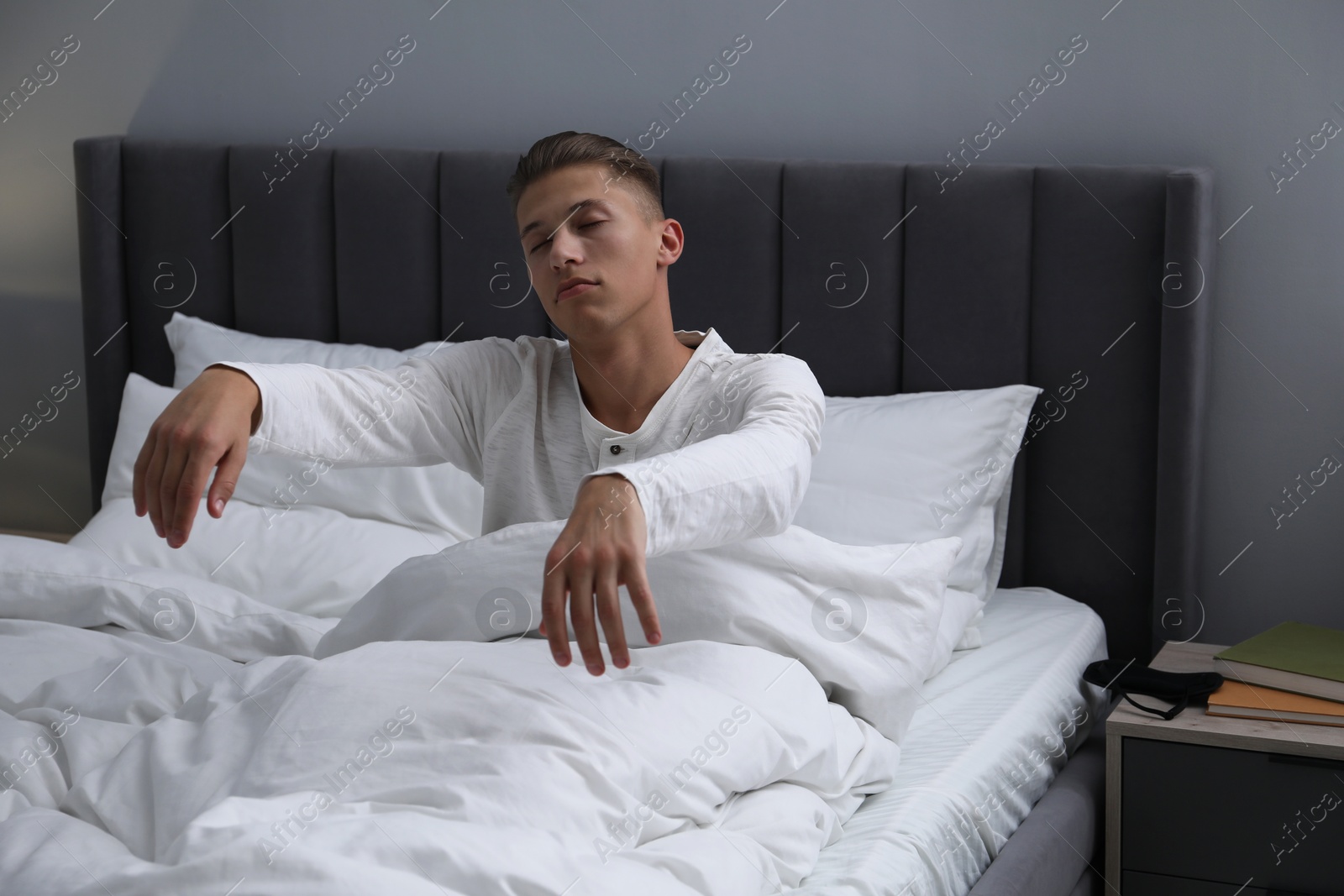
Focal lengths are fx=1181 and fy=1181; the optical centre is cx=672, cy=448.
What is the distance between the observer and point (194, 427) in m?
1.04

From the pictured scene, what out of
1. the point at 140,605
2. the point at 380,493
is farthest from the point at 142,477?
the point at 380,493

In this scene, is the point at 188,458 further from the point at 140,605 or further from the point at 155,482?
the point at 140,605

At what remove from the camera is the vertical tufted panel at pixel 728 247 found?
2084 millimetres

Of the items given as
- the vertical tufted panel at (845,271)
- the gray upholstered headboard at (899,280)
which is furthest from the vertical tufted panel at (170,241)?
the vertical tufted panel at (845,271)

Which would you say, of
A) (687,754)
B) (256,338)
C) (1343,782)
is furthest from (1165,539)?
(256,338)

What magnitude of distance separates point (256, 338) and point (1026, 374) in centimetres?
147

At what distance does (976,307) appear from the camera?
1965mm

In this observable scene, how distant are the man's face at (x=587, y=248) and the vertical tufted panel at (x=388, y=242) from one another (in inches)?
39.2

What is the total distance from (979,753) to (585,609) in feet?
2.19

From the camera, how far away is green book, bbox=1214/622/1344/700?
1.54 metres

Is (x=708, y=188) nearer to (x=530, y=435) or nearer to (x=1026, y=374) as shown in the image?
(x=1026, y=374)

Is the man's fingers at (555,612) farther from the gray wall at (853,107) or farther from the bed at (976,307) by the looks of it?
the gray wall at (853,107)

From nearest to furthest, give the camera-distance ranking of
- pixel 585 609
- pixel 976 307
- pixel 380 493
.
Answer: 1. pixel 585 609
2. pixel 976 307
3. pixel 380 493

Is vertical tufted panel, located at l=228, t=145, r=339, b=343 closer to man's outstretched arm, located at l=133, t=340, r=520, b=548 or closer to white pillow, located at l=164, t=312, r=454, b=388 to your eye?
white pillow, located at l=164, t=312, r=454, b=388
